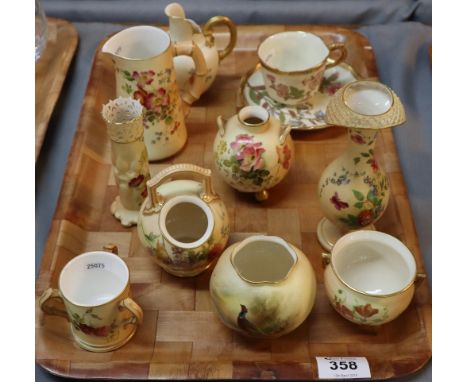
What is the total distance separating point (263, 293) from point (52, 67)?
0.77 metres

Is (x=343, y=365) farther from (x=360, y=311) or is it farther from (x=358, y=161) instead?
(x=358, y=161)

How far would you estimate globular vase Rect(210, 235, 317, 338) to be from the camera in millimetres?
738

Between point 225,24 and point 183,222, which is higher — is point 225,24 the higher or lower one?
the higher one

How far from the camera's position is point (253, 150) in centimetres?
92

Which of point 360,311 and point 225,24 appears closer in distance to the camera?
point 360,311

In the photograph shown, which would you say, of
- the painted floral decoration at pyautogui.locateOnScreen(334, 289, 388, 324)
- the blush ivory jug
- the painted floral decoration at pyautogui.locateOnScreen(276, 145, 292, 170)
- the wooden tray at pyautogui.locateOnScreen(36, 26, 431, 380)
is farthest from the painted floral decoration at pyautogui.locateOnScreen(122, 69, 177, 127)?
the painted floral decoration at pyautogui.locateOnScreen(334, 289, 388, 324)

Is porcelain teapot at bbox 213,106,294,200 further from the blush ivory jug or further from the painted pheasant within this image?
the painted pheasant

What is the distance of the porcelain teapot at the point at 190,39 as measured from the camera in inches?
42.6

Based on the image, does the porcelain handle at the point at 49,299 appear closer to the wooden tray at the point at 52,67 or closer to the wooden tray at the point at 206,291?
the wooden tray at the point at 206,291

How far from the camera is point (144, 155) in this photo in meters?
0.92

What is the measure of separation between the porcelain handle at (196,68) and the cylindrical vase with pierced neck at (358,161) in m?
0.33

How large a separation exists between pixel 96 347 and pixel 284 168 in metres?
0.39

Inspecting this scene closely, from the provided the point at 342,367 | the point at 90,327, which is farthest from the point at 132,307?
the point at 342,367

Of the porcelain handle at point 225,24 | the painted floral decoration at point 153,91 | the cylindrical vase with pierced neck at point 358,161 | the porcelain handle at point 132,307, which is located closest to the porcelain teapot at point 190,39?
the porcelain handle at point 225,24
